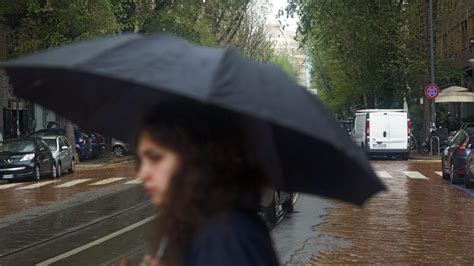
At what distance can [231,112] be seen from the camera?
2.55 metres

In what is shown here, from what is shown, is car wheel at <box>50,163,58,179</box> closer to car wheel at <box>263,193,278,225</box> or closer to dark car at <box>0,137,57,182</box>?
dark car at <box>0,137,57,182</box>

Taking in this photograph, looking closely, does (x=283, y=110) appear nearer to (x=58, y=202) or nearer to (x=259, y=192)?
(x=259, y=192)

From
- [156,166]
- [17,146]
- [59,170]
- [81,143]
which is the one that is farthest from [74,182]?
[156,166]

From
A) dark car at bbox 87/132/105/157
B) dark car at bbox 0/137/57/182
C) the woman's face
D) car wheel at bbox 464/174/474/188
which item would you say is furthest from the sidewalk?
the woman's face

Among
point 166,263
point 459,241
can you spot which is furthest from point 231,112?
point 459,241

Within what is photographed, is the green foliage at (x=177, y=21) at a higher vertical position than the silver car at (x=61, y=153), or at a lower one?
higher

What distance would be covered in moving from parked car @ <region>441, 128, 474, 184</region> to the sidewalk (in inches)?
612

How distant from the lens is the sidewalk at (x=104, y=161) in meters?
33.3

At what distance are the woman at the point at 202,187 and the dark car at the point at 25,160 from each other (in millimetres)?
23343

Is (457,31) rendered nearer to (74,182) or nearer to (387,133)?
(387,133)

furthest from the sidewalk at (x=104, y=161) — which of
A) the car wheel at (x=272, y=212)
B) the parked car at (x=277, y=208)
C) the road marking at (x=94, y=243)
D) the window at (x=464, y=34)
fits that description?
the window at (x=464, y=34)

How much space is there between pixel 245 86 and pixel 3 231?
1136 centimetres

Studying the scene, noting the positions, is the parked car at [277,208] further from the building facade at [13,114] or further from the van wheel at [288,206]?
the building facade at [13,114]

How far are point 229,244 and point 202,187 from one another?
19 cm
